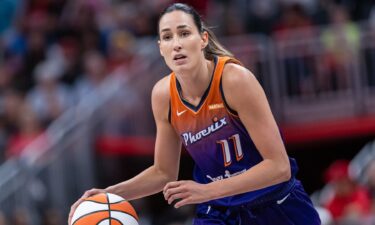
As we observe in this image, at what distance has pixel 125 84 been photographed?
12.0 metres

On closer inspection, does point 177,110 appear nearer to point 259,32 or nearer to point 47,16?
point 259,32

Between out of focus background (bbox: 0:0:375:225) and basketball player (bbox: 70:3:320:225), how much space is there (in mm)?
4063

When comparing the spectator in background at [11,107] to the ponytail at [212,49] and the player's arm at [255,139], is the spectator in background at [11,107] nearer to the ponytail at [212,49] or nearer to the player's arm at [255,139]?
the ponytail at [212,49]

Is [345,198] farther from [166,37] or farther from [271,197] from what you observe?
[166,37]

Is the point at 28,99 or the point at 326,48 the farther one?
the point at 28,99

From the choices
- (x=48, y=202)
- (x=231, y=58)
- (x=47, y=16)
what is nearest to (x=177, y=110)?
(x=231, y=58)

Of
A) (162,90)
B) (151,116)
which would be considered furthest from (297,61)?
(162,90)

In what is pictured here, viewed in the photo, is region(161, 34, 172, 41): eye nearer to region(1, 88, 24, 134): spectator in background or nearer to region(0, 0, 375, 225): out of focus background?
region(0, 0, 375, 225): out of focus background

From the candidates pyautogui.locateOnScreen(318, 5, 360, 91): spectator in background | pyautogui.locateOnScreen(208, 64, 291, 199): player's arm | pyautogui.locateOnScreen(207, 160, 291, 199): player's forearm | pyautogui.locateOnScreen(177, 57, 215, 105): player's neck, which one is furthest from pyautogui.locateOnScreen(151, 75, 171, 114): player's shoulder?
pyautogui.locateOnScreen(318, 5, 360, 91): spectator in background

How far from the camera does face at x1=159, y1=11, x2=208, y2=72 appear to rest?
5637 mm

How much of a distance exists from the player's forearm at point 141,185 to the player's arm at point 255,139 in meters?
0.84

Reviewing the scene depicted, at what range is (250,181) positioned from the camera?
5398 mm

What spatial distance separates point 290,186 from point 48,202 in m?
5.82

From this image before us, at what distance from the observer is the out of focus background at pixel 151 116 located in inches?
438
